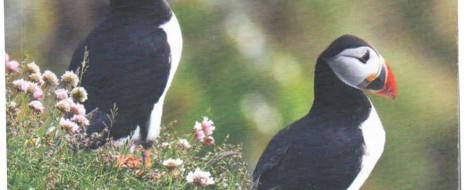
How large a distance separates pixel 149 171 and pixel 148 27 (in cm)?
63

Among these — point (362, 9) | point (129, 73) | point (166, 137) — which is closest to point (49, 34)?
point (129, 73)

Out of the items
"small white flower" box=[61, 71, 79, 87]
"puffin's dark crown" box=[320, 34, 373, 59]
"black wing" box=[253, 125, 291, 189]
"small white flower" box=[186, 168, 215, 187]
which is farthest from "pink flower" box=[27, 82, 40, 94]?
"puffin's dark crown" box=[320, 34, 373, 59]

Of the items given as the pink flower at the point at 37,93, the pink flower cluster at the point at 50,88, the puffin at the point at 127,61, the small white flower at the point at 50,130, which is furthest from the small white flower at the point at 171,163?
the pink flower at the point at 37,93

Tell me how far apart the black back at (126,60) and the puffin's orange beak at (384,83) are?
92 cm

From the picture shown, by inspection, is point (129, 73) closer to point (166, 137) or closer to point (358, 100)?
point (166, 137)

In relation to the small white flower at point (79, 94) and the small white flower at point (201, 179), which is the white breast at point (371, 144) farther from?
the small white flower at point (79, 94)

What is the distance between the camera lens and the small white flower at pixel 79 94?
4742mm

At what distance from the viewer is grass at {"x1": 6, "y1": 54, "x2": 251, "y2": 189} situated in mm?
4633

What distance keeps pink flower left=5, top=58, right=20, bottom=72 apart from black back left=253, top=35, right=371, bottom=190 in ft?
3.72

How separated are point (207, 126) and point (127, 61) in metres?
0.45

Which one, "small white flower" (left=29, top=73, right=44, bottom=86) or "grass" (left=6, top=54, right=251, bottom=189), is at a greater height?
"small white flower" (left=29, top=73, right=44, bottom=86)

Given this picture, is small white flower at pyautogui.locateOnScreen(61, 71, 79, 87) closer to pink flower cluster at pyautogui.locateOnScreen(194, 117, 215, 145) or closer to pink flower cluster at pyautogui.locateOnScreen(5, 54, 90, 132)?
pink flower cluster at pyautogui.locateOnScreen(5, 54, 90, 132)

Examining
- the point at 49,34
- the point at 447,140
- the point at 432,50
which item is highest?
the point at 49,34

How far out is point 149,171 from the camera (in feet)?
15.6
